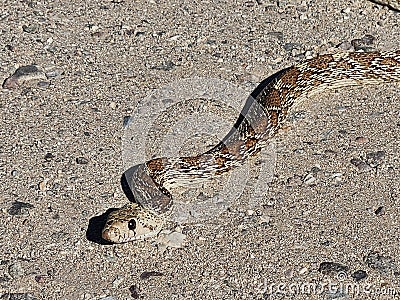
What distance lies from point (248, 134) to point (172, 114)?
0.98 metres

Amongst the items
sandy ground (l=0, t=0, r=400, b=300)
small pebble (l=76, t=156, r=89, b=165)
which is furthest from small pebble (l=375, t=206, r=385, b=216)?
small pebble (l=76, t=156, r=89, b=165)

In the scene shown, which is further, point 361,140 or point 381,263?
point 361,140

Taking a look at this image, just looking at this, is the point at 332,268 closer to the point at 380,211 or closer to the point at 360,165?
the point at 380,211

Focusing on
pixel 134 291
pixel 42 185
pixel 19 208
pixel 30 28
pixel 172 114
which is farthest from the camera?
pixel 30 28

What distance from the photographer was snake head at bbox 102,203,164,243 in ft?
21.7

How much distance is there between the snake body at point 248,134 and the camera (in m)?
6.83

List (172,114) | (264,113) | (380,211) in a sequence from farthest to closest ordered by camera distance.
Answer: (172,114), (264,113), (380,211)

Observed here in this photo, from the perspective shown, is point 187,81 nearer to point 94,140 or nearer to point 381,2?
point 94,140

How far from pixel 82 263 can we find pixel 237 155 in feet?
5.97

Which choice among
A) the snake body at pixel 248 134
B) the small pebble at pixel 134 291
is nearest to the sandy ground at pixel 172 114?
the small pebble at pixel 134 291

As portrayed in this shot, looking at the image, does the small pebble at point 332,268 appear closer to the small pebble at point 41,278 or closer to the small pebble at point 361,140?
the small pebble at point 361,140

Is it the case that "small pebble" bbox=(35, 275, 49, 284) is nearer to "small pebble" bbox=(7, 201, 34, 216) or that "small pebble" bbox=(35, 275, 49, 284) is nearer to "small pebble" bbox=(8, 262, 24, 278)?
"small pebble" bbox=(8, 262, 24, 278)

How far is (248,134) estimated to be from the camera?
765cm

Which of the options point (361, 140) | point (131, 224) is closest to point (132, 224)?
point (131, 224)
